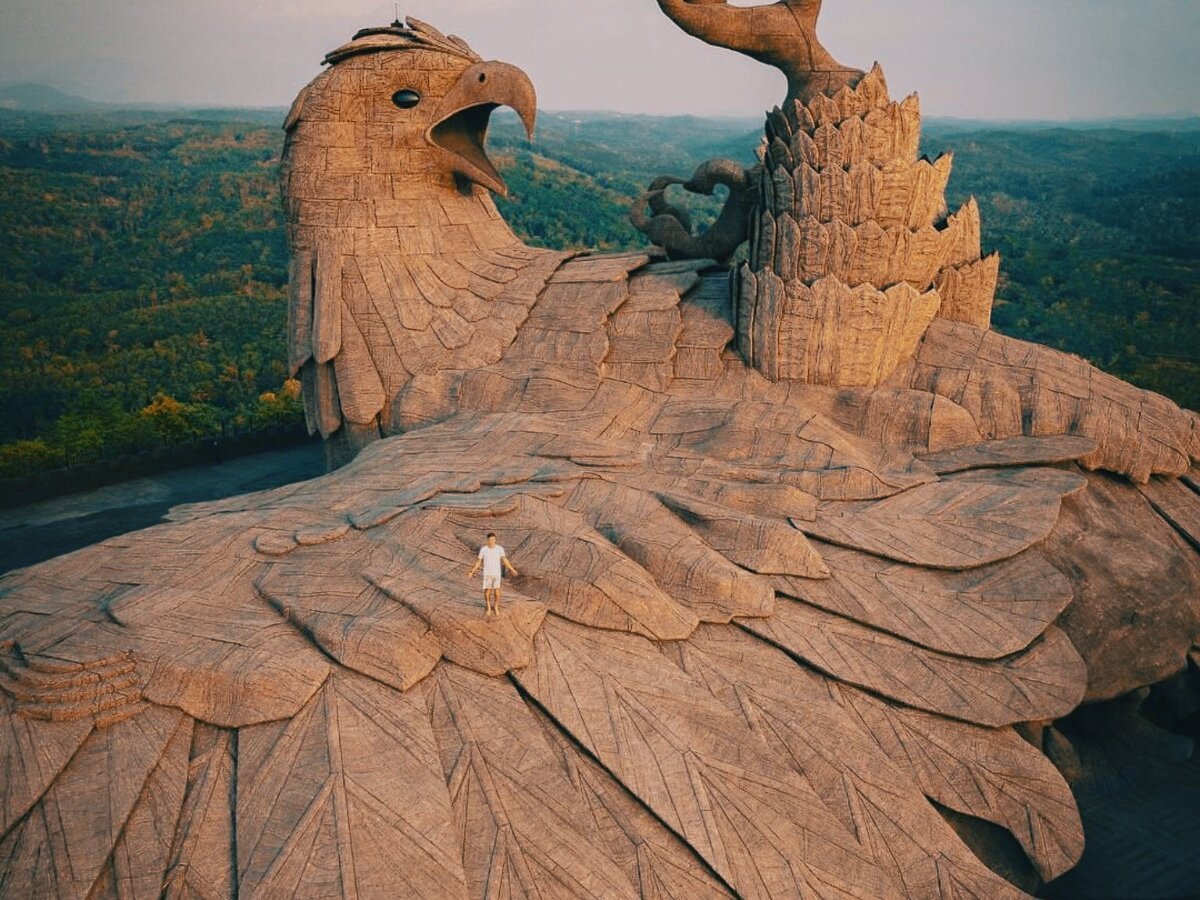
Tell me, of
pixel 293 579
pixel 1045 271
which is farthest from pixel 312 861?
pixel 1045 271

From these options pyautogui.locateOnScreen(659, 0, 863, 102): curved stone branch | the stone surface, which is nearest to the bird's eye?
pyautogui.locateOnScreen(659, 0, 863, 102): curved stone branch

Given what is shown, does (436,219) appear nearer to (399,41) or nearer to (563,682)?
(399,41)

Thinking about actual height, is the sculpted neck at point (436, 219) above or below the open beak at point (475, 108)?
below

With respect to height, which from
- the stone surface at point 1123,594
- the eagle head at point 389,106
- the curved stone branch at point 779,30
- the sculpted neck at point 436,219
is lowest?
the stone surface at point 1123,594

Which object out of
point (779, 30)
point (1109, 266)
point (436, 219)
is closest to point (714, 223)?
point (779, 30)

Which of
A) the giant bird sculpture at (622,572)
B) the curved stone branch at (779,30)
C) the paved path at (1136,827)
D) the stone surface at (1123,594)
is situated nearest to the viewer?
the giant bird sculpture at (622,572)

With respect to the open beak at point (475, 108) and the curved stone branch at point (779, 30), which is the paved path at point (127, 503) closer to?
the open beak at point (475, 108)

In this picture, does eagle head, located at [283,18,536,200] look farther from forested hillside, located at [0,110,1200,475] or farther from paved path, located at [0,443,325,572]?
forested hillside, located at [0,110,1200,475]

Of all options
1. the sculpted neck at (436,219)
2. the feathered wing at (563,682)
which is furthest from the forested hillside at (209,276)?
the feathered wing at (563,682)
